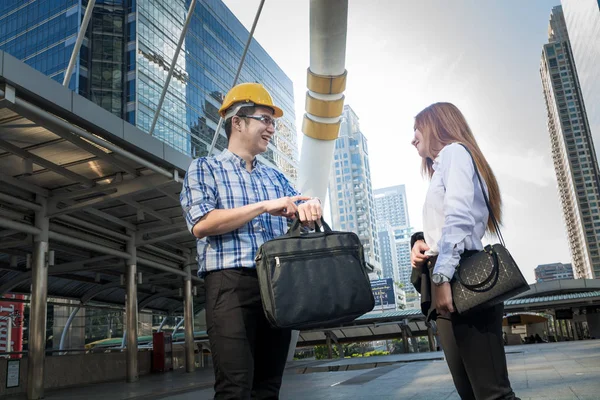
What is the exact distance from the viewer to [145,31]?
6234 centimetres

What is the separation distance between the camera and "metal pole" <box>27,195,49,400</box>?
43.7 feet

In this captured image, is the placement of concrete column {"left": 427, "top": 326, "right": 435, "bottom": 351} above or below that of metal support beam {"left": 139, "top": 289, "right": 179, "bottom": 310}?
below

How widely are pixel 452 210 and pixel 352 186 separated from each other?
165 m

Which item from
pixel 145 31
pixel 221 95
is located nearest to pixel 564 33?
pixel 221 95

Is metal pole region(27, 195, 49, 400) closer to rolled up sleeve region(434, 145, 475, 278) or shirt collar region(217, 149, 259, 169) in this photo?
shirt collar region(217, 149, 259, 169)

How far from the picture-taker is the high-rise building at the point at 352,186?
534 ft

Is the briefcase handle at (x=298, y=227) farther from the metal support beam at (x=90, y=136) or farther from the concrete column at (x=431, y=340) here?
the concrete column at (x=431, y=340)

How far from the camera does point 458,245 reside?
2154mm

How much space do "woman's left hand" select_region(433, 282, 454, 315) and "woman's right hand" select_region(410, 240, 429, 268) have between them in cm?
20

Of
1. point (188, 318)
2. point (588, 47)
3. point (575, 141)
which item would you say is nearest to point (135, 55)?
point (188, 318)

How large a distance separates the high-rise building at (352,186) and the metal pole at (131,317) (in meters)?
142

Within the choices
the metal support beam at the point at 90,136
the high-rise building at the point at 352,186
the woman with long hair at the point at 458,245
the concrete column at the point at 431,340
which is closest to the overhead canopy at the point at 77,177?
the metal support beam at the point at 90,136

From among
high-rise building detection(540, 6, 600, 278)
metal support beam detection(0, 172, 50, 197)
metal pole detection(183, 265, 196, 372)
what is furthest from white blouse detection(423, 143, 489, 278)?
high-rise building detection(540, 6, 600, 278)

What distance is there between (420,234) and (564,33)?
16443cm
